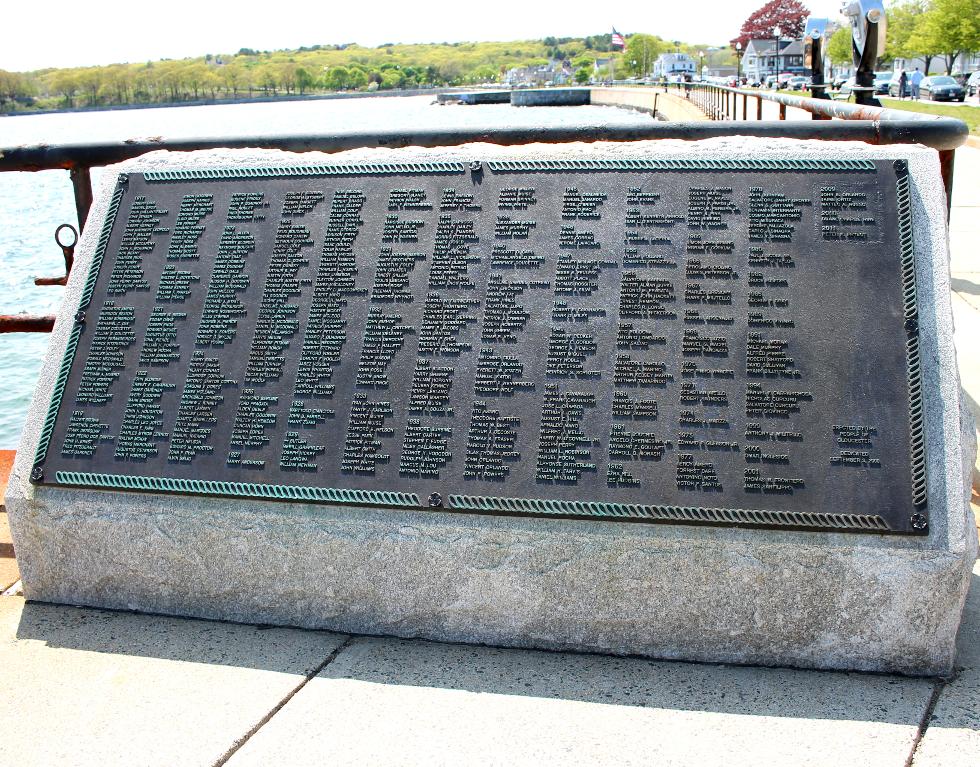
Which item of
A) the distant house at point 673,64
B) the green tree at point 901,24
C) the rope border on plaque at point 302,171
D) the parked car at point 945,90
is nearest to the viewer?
the rope border on plaque at point 302,171

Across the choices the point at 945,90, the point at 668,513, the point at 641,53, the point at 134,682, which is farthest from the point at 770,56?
the point at 134,682

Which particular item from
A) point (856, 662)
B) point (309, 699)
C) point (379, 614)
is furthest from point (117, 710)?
point (856, 662)

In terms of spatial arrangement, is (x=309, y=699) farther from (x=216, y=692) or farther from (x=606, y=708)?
(x=606, y=708)

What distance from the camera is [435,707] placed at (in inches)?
123

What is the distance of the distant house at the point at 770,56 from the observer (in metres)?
116

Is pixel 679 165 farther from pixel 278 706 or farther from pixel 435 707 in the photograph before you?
pixel 278 706

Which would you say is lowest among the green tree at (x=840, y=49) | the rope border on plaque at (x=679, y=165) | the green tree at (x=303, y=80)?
the green tree at (x=303, y=80)

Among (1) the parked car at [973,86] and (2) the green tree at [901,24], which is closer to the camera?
(1) the parked car at [973,86]

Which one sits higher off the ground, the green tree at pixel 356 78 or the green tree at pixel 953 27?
the green tree at pixel 953 27

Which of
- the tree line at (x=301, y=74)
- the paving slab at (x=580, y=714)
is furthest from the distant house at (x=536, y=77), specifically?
the paving slab at (x=580, y=714)

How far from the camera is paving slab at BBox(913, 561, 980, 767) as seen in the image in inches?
108

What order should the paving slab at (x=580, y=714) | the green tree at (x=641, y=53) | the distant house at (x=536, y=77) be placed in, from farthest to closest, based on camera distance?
the green tree at (x=641, y=53), the distant house at (x=536, y=77), the paving slab at (x=580, y=714)

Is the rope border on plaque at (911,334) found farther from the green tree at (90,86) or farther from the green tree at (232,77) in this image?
the green tree at (232,77)

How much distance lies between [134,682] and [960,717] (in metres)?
2.69
